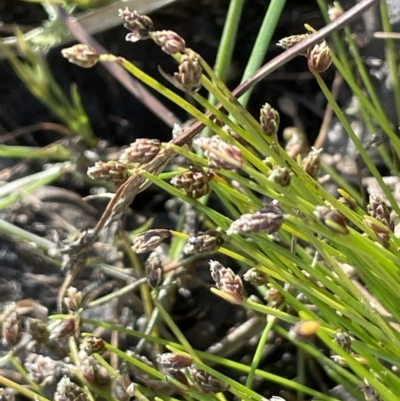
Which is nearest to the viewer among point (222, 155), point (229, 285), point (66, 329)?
point (222, 155)

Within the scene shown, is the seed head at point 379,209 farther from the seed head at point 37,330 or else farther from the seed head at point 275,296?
the seed head at point 37,330

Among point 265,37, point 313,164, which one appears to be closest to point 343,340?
point 313,164

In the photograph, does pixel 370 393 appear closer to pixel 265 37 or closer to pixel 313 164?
pixel 313 164

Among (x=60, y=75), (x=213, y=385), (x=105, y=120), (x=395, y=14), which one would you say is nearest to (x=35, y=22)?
(x=60, y=75)

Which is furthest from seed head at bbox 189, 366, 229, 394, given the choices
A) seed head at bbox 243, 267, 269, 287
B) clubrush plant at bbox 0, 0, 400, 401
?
seed head at bbox 243, 267, 269, 287

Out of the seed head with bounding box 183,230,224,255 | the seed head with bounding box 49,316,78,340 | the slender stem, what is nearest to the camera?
the seed head with bounding box 183,230,224,255

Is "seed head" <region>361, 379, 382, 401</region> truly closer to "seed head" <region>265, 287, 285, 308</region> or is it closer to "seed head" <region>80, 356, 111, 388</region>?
"seed head" <region>265, 287, 285, 308</region>

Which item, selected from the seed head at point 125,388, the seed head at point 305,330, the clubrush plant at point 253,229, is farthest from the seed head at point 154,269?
the seed head at point 305,330
